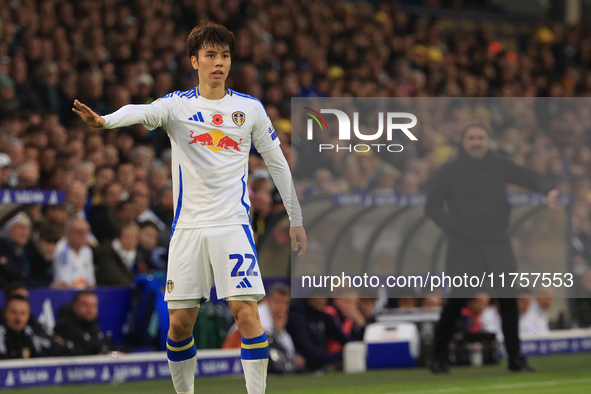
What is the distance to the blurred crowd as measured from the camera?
31.8 ft

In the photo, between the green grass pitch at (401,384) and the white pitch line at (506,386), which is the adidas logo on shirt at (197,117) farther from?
the white pitch line at (506,386)

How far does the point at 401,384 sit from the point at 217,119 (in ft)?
13.1

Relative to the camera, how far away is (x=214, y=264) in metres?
5.50

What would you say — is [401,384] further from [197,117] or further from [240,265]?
[197,117]

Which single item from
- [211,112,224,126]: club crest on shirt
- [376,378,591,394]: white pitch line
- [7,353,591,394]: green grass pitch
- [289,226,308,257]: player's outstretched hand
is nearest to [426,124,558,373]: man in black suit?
[7,353,591,394]: green grass pitch

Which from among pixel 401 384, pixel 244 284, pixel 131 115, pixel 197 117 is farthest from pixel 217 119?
pixel 401 384

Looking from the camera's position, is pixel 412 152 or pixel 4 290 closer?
pixel 4 290

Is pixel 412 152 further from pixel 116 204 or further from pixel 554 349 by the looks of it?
pixel 116 204

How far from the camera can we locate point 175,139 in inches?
222

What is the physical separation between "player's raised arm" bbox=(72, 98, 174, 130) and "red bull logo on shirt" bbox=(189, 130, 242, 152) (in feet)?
0.73

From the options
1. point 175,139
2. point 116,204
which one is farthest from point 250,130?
point 116,204

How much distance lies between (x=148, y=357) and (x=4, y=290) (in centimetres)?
155

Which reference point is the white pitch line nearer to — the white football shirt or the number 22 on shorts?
the number 22 on shorts

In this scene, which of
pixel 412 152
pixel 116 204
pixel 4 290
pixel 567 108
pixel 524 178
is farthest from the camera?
pixel 567 108
